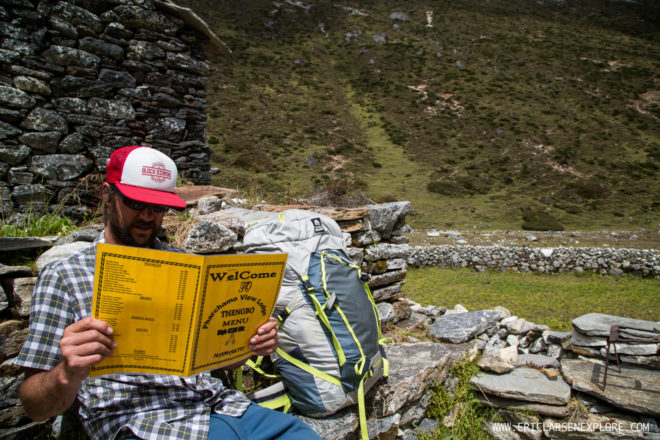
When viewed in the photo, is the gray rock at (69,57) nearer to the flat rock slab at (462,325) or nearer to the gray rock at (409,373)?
the gray rock at (409,373)

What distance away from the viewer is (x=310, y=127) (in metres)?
35.2

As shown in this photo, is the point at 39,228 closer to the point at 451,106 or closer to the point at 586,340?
the point at 586,340

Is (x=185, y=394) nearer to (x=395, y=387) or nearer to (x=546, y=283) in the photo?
(x=395, y=387)

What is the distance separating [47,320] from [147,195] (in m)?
0.63

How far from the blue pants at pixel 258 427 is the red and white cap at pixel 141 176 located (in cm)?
109

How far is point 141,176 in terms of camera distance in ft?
5.34

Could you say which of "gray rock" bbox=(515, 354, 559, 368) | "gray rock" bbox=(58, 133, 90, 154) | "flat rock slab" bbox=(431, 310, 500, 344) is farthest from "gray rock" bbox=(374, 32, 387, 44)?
"gray rock" bbox=(515, 354, 559, 368)

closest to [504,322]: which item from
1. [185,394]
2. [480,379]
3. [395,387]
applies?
[480,379]

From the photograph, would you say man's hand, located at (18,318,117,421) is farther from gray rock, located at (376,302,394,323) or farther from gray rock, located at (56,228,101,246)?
gray rock, located at (376,302,394,323)

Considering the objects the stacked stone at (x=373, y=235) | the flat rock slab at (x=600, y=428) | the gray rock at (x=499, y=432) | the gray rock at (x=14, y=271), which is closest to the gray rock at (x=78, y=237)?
the gray rock at (x=14, y=271)

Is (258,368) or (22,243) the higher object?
(22,243)

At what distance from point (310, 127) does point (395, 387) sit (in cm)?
3429

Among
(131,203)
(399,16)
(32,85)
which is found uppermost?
(399,16)

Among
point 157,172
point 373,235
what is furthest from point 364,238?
point 157,172
